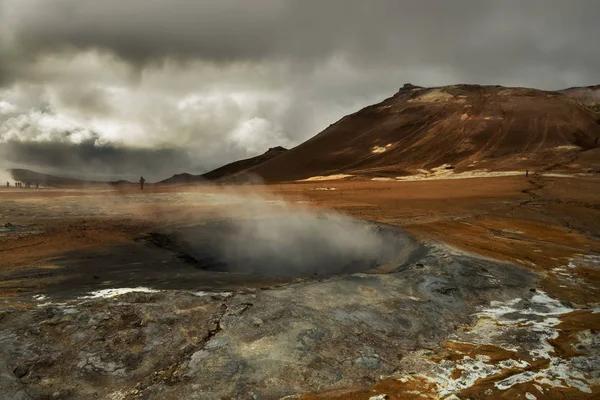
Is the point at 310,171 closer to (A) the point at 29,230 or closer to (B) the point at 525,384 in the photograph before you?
(A) the point at 29,230

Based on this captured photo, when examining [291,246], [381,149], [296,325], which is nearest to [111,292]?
[296,325]

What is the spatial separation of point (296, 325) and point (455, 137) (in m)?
49.3

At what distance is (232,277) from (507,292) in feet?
17.7

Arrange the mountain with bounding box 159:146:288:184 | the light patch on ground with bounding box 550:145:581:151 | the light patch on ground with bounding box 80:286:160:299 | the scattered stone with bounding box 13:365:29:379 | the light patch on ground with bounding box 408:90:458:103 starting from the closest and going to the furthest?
1. the scattered stone with bounding box 13:365:29:379
2. the light patch on ground with bounding box 80:286:160:299
3. the light patch on ground with bounding box 550:145:581:151
4. the light patch on ground with bounding box 408:90:458:103
5. the mountain with bounding box 159:146:288:184

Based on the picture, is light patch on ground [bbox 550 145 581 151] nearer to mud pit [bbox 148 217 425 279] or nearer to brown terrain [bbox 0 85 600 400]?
brown terrain [bbox 0 85 600 400]

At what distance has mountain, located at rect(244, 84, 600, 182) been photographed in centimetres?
4278

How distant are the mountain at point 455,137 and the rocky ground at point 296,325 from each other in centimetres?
3279

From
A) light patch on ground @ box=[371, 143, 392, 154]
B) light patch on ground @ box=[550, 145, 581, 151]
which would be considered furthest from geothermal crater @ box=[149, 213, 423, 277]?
light patch on ground @ box=[371, 143, 392, 154]

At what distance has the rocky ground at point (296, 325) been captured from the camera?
454 centimetres

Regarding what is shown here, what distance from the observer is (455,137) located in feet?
165

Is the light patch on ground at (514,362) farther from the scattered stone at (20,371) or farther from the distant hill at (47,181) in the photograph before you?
the distant hill at (47,181)

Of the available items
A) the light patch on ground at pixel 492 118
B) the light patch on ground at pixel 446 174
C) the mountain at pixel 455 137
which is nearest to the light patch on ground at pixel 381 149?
the mountain at pixel 455 137

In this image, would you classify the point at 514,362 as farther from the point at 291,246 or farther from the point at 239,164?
the point at 239,164

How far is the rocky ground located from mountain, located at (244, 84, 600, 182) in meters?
32.8
